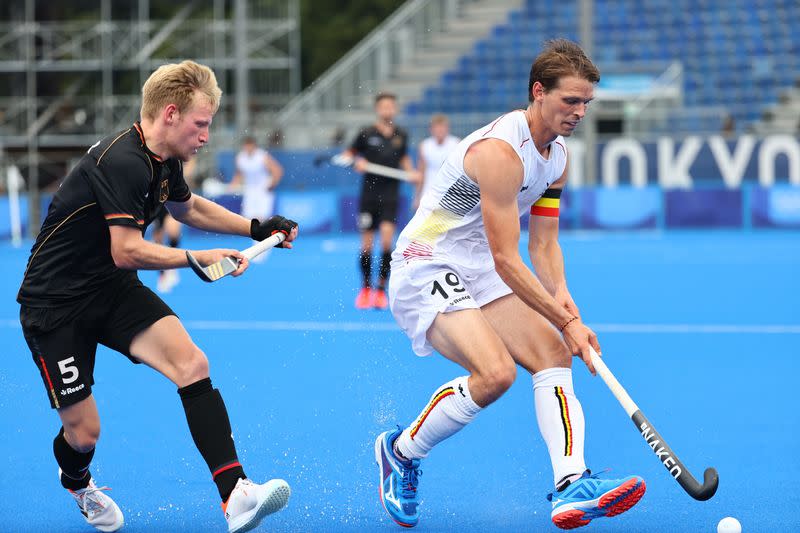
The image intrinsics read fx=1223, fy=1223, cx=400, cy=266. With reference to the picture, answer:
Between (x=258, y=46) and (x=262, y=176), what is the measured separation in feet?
38.0

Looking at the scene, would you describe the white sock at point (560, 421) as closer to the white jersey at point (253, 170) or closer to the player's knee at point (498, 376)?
the player's knee at point (498, 376)

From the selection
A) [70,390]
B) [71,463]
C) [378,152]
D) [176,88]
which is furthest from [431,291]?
[378,152]

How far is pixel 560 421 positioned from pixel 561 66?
128 cm

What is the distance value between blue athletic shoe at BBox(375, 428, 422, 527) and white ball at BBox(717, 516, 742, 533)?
1107mm

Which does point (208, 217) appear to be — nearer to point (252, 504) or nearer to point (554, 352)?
point (252, 504)

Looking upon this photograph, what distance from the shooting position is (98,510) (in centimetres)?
455

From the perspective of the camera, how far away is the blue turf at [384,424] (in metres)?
4.80

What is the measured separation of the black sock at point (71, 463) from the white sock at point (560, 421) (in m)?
1.68

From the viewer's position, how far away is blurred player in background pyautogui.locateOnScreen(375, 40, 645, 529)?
4383 millimetres

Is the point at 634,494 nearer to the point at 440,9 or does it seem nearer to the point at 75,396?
the point at 75,396

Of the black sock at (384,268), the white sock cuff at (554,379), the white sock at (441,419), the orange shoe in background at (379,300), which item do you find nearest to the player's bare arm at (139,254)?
the white sock at (441,419)

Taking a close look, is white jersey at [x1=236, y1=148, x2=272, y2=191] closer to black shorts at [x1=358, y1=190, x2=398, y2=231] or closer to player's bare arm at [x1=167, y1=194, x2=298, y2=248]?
black shorts at [x1=358, y1=190, x2=398, y2=231]

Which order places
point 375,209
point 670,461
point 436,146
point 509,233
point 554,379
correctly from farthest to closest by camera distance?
1. point 436,146
2. point 375,209
3. point 554,379
4. point 509,233
5. point 670,461

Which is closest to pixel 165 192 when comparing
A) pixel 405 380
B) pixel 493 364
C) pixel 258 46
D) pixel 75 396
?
pixel 75 396
